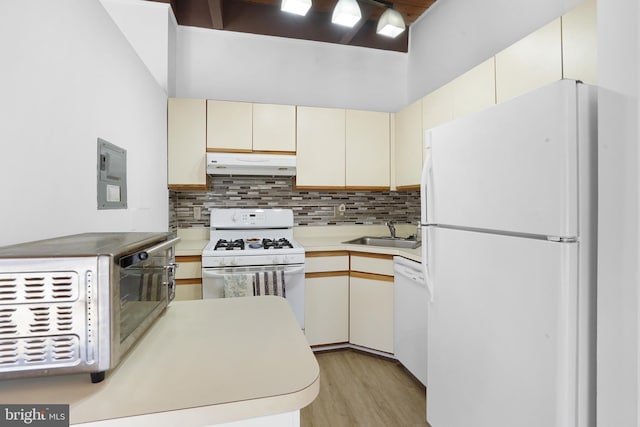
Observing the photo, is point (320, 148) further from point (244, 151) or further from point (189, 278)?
point (189, 278)

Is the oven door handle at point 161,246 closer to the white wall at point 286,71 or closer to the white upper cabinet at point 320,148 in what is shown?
the white upper cabinet at point 320,148

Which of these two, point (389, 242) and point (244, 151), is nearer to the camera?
point (244, 151)

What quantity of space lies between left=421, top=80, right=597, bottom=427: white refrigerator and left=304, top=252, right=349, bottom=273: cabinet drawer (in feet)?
3.59

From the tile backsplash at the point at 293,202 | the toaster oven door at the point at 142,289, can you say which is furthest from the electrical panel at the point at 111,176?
the tile backsplash at the point at 293,202

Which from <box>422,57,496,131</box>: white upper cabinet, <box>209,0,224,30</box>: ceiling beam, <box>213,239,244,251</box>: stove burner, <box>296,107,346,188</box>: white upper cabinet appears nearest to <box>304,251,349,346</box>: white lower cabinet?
<box>213,239,244,251</box>: stove burner

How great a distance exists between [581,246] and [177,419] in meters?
1.14

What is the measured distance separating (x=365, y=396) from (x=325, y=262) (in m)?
0.95

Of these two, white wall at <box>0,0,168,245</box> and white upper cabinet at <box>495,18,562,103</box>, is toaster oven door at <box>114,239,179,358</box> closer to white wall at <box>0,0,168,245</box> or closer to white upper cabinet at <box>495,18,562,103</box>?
white wall at <box>0,0,168,245</box>

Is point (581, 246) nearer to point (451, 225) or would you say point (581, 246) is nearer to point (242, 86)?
point (451, 225)

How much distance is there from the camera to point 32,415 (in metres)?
0.56

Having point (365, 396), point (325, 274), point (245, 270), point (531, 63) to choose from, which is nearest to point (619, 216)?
point (531, 63)

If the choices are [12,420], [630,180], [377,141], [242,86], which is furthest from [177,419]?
[242,86]

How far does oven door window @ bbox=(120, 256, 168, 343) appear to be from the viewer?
749 millimetres

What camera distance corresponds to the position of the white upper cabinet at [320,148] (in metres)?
2.71
